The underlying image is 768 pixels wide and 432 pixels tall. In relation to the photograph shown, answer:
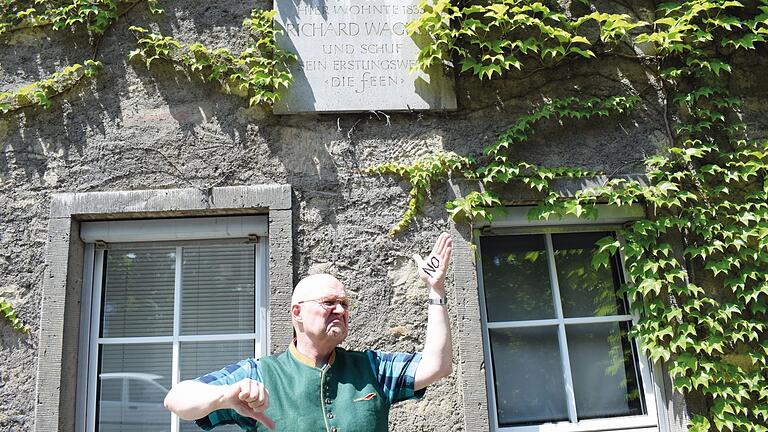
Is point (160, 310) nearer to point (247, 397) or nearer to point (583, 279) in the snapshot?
point (247, 397)

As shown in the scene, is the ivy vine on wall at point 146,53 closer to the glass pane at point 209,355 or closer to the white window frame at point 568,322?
the glass pane at point 209,355

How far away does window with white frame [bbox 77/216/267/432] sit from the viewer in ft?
11.5

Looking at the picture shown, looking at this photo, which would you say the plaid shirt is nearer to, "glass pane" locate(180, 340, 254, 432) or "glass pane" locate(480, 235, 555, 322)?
"glass pane" locate(180, 340, 254, 432)

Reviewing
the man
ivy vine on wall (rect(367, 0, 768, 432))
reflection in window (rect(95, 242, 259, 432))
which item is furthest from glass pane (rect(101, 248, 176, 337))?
the man

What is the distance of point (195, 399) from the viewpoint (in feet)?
7.01

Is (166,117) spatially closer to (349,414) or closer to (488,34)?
(488,34)

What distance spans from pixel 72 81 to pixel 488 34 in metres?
2.25

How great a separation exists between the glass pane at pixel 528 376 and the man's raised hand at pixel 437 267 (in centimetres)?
133

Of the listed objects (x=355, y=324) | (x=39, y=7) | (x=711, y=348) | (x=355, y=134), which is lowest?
(x=711, y=348)

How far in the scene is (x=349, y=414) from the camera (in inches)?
91.3

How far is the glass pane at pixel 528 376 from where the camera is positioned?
3.60m

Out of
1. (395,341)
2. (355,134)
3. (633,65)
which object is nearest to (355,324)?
(395,341)

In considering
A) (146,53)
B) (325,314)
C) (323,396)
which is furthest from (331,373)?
(146,53)

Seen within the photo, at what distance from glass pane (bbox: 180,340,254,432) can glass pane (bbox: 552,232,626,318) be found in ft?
5.57
